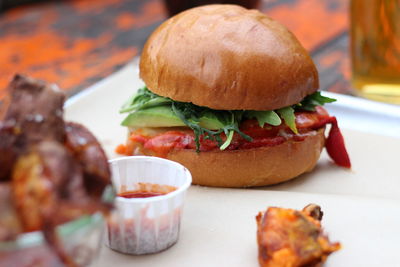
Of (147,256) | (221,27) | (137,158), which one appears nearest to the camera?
(147,256)

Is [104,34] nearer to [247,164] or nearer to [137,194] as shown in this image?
[247,164]

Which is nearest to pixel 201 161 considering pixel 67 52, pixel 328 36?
pixel 67 52

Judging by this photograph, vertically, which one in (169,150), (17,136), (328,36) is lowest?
(328,36)

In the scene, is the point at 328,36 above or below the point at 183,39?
below

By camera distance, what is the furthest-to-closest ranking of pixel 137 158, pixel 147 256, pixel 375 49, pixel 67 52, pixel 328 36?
pixel 328 36 → pixel 67 52 → pixel 375 49 → pixel 137 158 → pixel 147 256

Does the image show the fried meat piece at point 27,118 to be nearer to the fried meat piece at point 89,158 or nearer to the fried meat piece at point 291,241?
the fried meat piece at point 89,158

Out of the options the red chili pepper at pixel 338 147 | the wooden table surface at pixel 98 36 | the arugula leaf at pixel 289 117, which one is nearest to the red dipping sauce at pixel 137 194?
the arugula leaf at pixel 289 117

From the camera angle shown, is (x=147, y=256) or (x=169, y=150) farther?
(x=169, y=150)

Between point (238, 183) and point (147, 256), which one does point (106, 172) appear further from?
point (238, 183)
